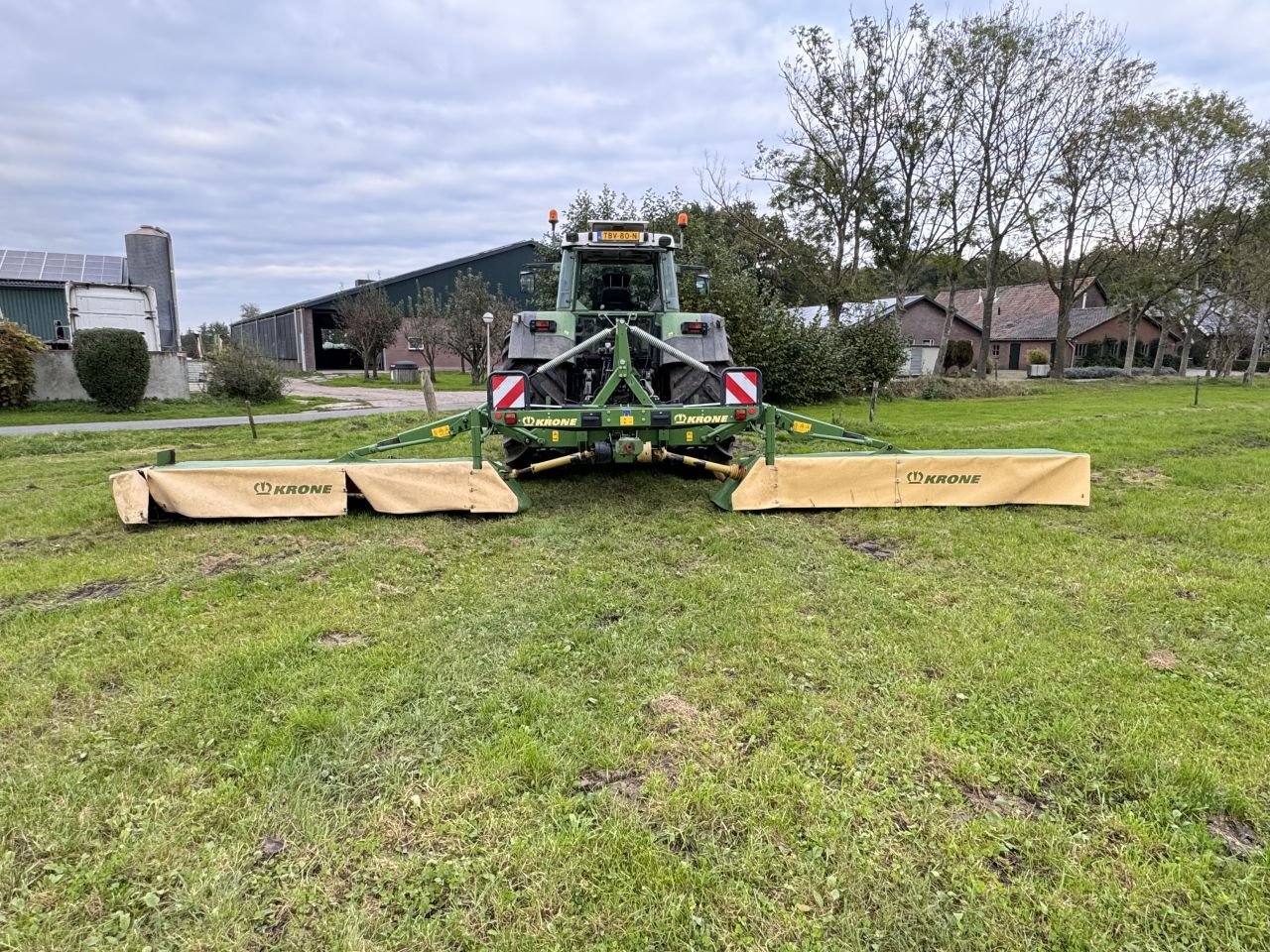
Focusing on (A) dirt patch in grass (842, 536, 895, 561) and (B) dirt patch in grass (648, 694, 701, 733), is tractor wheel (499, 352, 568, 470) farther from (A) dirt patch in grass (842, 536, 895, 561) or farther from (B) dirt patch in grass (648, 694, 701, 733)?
(B) dirt patch in grass (648, 694, 701, 733)

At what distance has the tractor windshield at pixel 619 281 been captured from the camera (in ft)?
24.1

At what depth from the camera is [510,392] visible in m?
5.52

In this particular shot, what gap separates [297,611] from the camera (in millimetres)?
3658

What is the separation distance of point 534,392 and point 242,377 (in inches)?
601

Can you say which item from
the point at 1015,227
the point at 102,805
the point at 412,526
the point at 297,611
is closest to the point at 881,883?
the point at 102,805

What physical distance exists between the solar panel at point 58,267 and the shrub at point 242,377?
20.2ft

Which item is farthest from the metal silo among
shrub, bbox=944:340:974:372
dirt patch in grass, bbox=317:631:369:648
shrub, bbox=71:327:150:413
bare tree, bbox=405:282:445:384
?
shrub, bbox=944:340:974:372

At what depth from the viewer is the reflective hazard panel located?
5512 mm

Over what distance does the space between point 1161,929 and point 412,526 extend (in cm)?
467

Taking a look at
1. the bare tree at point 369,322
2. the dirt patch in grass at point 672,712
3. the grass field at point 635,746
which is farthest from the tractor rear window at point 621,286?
the bare tree at point 369,322

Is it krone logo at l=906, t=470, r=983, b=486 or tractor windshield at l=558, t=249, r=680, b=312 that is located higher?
tractor windshield at l=558, t=249, r=680, b=312

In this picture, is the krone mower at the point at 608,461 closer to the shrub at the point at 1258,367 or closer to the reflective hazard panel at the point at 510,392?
the reflective hazard panel at the point at 510,392

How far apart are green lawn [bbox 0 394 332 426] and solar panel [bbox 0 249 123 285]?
699 centimetres

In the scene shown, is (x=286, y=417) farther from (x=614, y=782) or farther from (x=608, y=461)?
(x=614, y=782)
